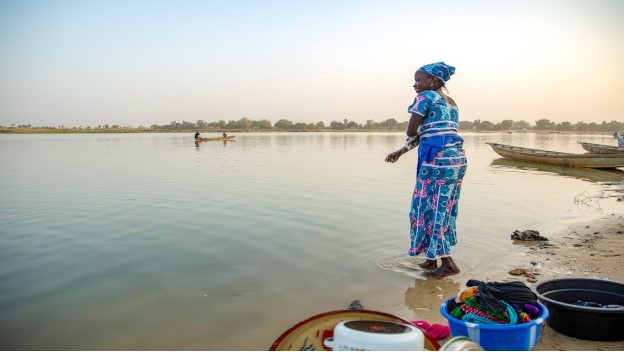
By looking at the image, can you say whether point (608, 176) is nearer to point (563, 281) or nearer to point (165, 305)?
point (563, 281)

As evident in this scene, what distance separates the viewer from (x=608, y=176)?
15.4 m

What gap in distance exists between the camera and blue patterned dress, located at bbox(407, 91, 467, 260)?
163 inches

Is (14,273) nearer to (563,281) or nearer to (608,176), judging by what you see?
(563,281)

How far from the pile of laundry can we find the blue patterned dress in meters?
1.47

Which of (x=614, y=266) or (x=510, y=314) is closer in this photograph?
(x=510, y=314)

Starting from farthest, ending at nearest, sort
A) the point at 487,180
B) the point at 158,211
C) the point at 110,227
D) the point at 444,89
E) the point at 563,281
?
the point at 487,180, the point at 158,211, the point at 110,227, the point at 444,89, the point at 563,281

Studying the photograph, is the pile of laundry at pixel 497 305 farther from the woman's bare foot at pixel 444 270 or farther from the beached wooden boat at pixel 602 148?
the beached wooden boat at pixel 602 148

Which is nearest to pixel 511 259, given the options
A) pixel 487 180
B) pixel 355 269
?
pixel 355 269

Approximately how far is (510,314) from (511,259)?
9.45ft

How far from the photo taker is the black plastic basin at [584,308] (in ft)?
8.85

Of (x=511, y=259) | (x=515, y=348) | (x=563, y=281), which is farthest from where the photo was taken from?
(x=511, y=259)

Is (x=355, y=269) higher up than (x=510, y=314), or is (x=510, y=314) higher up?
(x=510, y=314)

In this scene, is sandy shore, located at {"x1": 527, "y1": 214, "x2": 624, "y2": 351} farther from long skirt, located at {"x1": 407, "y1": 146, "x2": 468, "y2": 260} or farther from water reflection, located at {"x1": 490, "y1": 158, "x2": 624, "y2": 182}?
water reflection, located at {"x1": 490, "y1": 158, "x2": 624, "y2": 182}

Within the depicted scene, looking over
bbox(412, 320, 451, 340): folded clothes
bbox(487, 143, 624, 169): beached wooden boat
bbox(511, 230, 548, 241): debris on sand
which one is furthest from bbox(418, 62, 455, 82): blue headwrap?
bbox(487, 143, 624, 169): beached wooden boat
